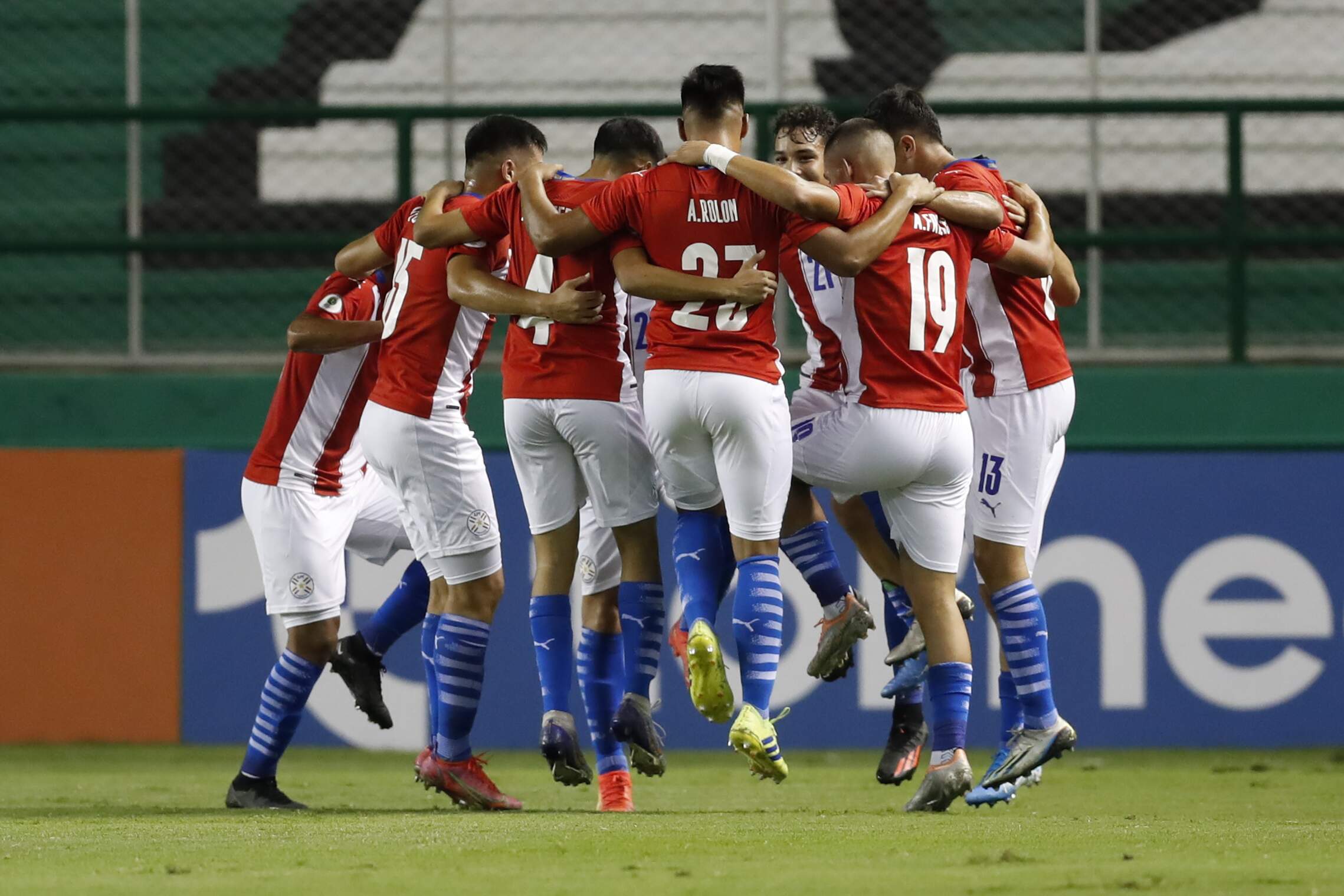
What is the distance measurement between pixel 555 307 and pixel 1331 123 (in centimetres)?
613

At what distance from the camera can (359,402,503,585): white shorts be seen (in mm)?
6461

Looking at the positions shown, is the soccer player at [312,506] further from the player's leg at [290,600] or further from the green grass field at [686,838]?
the green grass field at [686,838]

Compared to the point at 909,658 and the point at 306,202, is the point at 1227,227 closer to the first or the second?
the point at 909,658

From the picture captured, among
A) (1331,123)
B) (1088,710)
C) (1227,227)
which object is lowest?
(1088,710)

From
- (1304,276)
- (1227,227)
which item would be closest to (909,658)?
(1227,227)

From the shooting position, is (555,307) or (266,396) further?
(266,396)

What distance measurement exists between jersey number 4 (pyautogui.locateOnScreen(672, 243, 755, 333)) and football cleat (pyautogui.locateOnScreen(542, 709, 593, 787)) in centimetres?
140

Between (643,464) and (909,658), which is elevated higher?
(643,464)

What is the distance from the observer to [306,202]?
1057cm

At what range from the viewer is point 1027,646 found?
6.15 metres

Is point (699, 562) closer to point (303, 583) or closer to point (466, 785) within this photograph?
point (466, 785)

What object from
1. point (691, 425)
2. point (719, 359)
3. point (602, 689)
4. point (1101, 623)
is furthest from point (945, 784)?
point (1101, 623)

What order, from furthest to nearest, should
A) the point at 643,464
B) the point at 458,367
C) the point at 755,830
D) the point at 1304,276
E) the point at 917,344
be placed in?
the point at 1304,276, the point at 458,367, the point at 643,464, the point at 917,344, the point at 755,830

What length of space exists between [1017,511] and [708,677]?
1388mm
